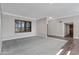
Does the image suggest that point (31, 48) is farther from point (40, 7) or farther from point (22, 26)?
point (22, 26)

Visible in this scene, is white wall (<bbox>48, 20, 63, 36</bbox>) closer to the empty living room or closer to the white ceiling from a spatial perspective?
the empty living room

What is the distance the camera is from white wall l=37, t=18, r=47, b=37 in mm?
8600

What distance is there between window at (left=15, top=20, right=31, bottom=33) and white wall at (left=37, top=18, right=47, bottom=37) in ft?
4.29

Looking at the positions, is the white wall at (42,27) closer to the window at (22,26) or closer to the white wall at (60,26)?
the window at (22,26)

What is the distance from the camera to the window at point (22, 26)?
7.41 m

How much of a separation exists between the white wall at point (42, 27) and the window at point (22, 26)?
4.29 feet

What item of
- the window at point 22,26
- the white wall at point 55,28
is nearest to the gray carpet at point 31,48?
the window at point 22,26

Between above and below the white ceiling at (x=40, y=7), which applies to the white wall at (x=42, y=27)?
below

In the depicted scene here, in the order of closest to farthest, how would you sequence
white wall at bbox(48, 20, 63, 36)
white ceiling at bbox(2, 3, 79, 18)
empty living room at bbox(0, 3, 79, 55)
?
white ceiling at bbox(2, 3, 79, 18) → empty living room at bbox(0, 3, 79, 55) → white wall at bbox(48, 20, 63, 36)

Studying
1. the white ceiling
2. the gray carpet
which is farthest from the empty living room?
the gray carpet

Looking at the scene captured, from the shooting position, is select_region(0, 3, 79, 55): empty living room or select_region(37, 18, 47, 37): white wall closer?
select_region(0, 3, 79, 55): empty living room

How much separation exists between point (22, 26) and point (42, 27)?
2370 mm

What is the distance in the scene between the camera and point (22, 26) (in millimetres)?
8086

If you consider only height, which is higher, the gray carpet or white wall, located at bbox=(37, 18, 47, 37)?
white wall, located at bbox=(37, 18, 47, 37)
